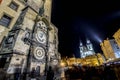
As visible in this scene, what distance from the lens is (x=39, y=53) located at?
1584 centimetres

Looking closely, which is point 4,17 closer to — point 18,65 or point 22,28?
point 22,28

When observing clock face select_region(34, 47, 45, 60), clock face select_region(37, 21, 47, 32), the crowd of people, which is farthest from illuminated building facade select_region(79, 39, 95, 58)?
the crowd of people

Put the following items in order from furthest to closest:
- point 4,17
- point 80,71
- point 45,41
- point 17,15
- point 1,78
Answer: point 45,41, point 17,15, point 4,17, point 80,71, point 1,78

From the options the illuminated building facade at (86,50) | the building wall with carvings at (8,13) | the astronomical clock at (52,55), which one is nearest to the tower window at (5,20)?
the building wall with carvings at (8,13)

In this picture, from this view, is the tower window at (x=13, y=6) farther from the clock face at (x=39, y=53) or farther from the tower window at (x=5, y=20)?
the clock face at (x=39, y=53)

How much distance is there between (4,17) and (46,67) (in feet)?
36.0

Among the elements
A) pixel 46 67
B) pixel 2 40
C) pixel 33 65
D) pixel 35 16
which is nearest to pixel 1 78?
pixel 33 65

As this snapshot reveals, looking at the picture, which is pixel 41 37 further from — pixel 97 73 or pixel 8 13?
pixel 97 73

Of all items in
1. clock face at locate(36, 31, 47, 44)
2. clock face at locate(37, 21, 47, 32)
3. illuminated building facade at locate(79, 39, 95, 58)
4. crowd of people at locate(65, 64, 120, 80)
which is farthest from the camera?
illuminated building facade at locate(79, 39, 95, 58)

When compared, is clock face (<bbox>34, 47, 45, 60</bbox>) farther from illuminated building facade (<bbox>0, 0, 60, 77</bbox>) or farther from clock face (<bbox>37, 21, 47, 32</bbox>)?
clock face (<bbox>37, 21, 47, 32</bbox>)

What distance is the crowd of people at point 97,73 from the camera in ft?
32.6

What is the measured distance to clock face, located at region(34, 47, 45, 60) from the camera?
598 inches

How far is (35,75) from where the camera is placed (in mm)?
13727

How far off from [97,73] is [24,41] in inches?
435
